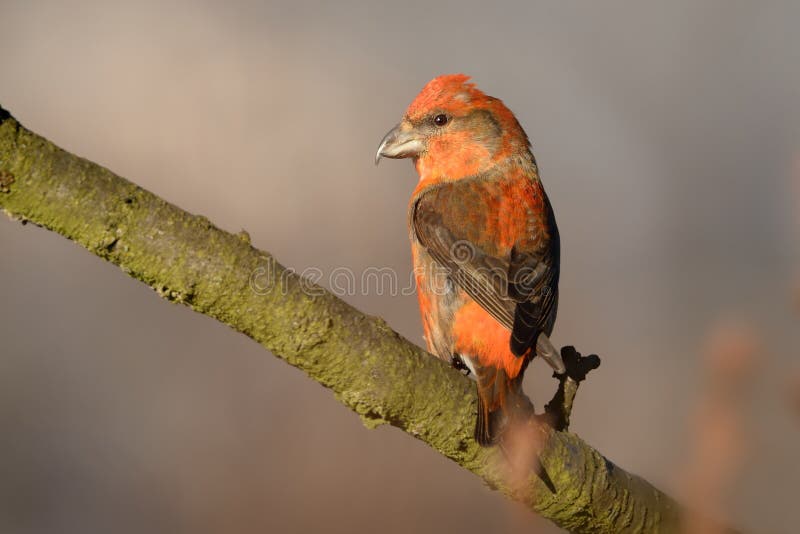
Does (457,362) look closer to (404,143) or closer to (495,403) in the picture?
(495,403)

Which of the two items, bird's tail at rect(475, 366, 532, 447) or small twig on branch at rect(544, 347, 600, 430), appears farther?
small twig on branch at rect(544, 347, 600, 430)

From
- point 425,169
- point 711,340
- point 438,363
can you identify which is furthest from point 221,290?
point 425,169

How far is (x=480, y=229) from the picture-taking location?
139 inches

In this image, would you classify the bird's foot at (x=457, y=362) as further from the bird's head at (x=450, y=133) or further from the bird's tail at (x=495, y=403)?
the bird's head at (x=450, y=133)

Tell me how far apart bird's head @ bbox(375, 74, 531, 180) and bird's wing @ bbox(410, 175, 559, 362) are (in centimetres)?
17

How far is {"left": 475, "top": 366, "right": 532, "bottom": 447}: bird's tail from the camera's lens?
2191 millimetres

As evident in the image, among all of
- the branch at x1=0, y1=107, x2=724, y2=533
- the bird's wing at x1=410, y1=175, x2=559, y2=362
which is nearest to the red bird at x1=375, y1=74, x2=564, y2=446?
the bird's wing at x1=410, y1=175, x2=559, y2=362

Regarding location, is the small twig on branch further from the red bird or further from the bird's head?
the bird's head

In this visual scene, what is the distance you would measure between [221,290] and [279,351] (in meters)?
0.22

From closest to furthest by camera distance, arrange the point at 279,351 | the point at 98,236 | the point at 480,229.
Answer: the point at 98,236 < the point at 279,351 < the point at 480,229

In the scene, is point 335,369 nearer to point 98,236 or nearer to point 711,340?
point 98,236

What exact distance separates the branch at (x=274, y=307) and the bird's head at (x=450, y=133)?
2.01 metres

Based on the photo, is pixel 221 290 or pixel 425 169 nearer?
pixel 221 290

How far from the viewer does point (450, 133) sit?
4.12 metres
